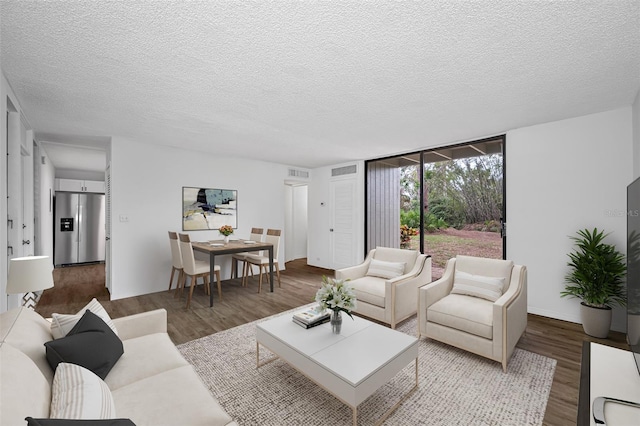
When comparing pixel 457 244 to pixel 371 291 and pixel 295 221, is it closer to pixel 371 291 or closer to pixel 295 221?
pixel 371 291

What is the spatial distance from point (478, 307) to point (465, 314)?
0.18m

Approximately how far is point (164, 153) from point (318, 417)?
4582mm

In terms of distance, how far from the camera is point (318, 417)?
1.80m

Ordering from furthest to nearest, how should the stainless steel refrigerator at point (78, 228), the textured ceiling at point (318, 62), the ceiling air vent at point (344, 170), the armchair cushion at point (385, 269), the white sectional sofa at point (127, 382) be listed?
the stainless steel refrigerator at point (78, 228), the ceiling air vent at point (344, 170), the armchair cushion at point (385, 269), the textured ceiling at point (318, 62), the white sectional sofa at point (127, 382)

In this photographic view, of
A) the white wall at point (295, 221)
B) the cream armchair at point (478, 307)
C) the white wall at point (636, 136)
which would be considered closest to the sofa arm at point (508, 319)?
the cream armchair at point (478, 307)

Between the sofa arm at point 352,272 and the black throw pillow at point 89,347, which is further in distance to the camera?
the sofa arm at point 352,272

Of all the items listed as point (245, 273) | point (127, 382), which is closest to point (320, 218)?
point (245, 273)

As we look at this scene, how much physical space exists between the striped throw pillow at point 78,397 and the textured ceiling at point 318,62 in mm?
1839

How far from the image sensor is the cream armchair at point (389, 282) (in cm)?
313

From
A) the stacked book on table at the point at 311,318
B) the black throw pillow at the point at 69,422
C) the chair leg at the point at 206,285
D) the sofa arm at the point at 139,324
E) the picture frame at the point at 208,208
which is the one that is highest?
the picture frame at the point at 208,208

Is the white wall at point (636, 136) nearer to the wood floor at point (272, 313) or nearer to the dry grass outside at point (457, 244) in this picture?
the dry grass outside at point (457, 244)

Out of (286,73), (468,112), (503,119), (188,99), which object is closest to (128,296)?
(188,99)

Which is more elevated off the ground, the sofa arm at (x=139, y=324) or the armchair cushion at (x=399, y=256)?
the armchair cushion at (x=399, y=256)

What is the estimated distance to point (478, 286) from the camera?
2.85 metres
